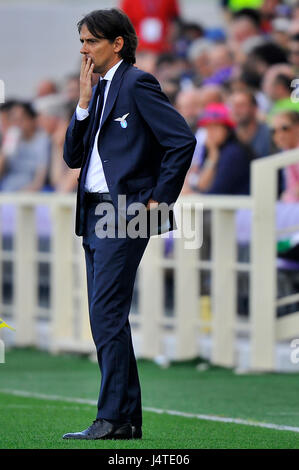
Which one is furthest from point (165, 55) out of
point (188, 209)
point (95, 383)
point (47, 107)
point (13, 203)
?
point (95, 383)

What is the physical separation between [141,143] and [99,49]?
1.59 feet

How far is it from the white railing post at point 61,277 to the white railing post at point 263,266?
2.67 metres

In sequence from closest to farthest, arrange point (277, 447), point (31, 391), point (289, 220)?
point (277, 447) < point (31, 391) < point (289, 220)

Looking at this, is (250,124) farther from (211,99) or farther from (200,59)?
(200,59)

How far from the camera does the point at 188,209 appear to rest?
10852 mm


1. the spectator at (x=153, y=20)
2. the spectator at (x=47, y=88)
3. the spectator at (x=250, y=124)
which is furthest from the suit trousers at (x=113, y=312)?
the spectator at (x=47, y=88)

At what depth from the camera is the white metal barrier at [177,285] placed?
33.5 ft

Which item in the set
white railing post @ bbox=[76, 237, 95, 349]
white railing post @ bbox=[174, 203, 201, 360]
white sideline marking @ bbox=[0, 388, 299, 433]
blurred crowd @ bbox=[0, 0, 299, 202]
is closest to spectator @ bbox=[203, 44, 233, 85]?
blurred crowd @ bbox=[0, 0, 299, 202]

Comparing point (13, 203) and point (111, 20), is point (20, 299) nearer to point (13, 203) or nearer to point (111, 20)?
point (13, 203)

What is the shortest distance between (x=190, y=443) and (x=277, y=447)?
412 mm

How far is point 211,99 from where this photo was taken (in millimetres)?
12945

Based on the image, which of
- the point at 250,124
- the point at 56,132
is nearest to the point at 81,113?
the point at 250,124

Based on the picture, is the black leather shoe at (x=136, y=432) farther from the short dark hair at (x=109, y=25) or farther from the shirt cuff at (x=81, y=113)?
the short dark hair at (x=109, y=25)

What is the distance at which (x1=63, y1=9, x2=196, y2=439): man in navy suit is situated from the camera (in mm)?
5895
